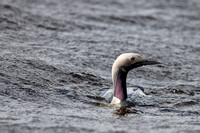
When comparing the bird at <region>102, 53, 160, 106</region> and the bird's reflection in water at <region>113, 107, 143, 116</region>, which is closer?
the bird's reflection in water at <region>113, 107, 143, 116</region>

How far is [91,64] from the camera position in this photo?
39.1ft

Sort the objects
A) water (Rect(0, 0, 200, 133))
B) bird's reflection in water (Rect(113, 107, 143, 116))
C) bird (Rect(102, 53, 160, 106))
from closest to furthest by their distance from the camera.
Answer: water (Rect(0, 0, 200, 133)), bird's reflection in water (Rect(113, 107, 143, 116)), bird (Rect(102, 53, 160, 106))

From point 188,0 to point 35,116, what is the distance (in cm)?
1568

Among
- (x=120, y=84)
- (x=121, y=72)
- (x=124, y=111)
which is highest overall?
(x=121, y=72)

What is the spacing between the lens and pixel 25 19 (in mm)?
15055

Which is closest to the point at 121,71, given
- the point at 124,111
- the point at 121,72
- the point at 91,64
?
the point at 121,72

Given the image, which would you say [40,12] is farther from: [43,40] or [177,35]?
[177,35]

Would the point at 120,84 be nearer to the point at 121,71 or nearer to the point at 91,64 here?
the point at 121,71

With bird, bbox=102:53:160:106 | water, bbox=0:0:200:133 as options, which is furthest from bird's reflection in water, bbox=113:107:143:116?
bird, bbox=102:53:160:106

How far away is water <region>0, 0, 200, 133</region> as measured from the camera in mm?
7578

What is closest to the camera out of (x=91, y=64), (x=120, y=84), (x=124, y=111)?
(x=124, y=111)

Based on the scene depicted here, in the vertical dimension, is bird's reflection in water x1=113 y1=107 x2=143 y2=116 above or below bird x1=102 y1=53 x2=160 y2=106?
below

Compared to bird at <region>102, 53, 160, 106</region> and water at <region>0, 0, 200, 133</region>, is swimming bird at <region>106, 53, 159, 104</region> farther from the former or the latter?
water at <region>0, 0, 200, 133</region>

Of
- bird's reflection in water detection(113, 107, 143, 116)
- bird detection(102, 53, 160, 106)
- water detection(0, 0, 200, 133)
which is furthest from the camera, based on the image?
bird detection(102, 53, 160, 106)
